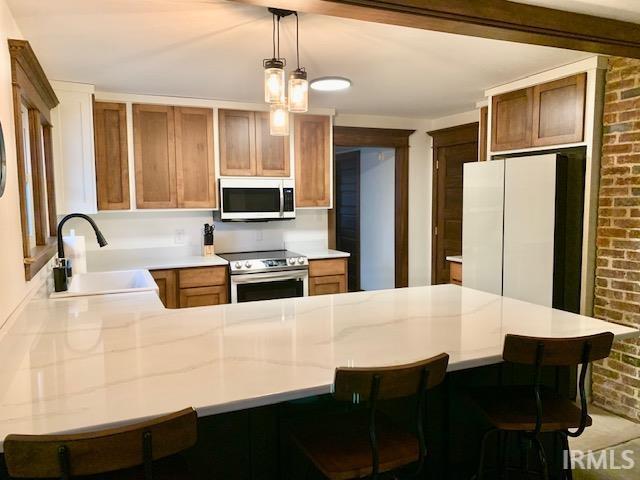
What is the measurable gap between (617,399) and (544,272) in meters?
0.95

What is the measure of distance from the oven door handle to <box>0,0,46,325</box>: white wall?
189cm

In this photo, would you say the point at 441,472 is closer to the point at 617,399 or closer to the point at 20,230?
the point at 617,399

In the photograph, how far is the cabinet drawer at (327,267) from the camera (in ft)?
14.5

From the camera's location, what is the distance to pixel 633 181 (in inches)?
113

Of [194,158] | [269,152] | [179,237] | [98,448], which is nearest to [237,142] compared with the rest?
[269,152]

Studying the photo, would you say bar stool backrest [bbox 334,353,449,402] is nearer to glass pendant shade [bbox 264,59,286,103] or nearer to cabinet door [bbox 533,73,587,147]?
glass pendant shade [bbox 264,59,286,103]

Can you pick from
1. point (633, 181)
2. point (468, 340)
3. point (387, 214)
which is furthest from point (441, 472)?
point (387, 214)

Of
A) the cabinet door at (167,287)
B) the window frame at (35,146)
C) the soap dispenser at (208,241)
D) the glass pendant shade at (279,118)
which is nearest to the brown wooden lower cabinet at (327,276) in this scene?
the soap dispenser at (208,241)

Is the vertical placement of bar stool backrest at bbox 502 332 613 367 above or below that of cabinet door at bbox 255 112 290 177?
below

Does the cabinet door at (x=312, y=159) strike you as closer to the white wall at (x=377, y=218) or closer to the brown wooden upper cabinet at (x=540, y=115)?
the white wall at (x=377, y=218)

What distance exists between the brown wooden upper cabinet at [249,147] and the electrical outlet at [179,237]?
2.36ft

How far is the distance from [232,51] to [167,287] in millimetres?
2007

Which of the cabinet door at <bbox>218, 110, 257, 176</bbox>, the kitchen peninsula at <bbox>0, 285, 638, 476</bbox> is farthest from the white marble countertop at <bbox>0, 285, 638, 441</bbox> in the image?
the cabinet door at <bbox>218, 110, 257, 176</bbox>

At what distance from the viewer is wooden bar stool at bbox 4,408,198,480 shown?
3.13 feet
